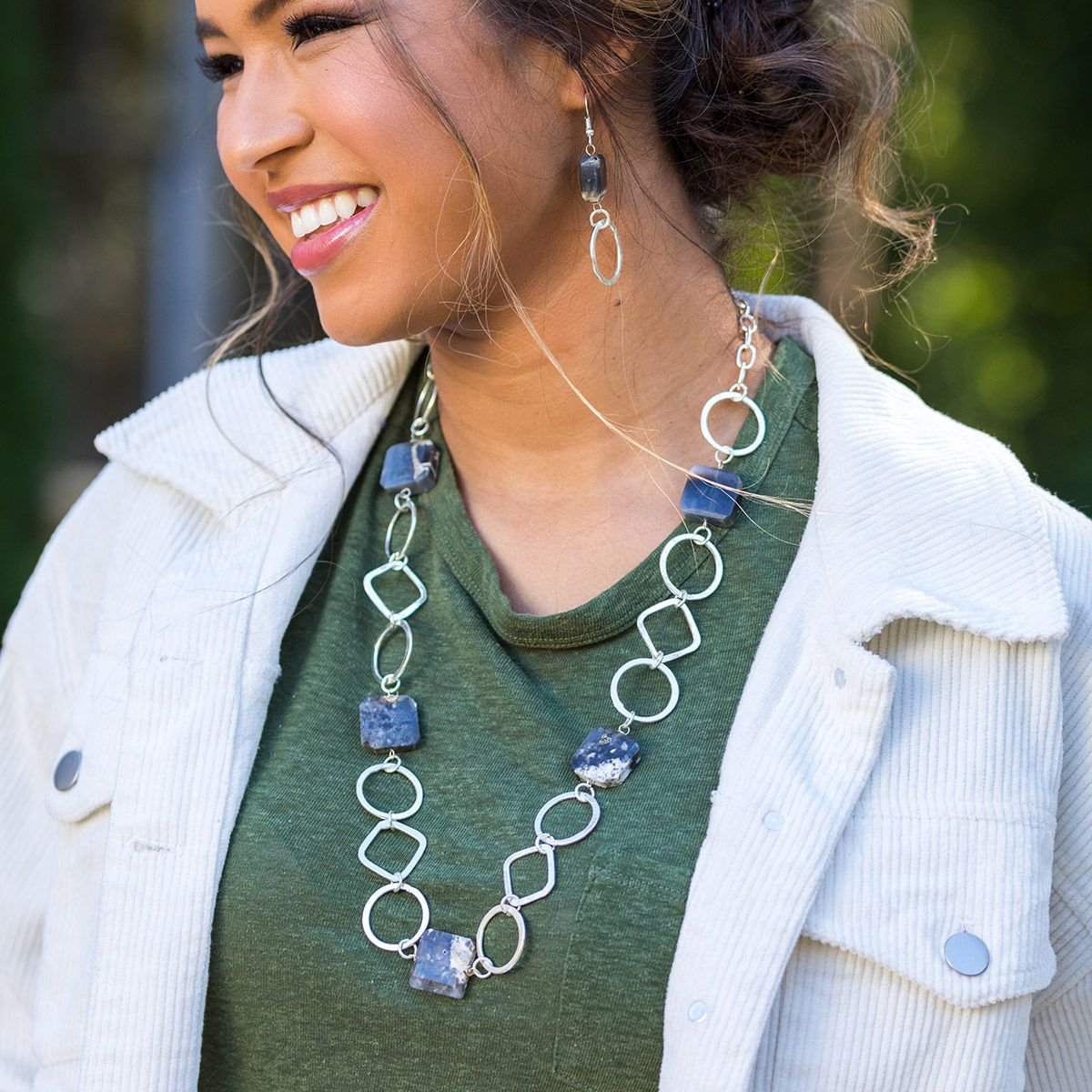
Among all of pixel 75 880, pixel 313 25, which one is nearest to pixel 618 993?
pixel 75 880

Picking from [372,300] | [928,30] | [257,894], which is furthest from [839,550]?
[928,30]

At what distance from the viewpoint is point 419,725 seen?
174 cm

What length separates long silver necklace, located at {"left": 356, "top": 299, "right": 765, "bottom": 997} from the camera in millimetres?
1560

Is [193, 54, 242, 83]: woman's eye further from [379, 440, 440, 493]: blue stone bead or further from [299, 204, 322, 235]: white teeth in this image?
[379, 440, 440, 493]: blue stone bead

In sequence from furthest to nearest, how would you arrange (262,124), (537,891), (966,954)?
(262,124) → (537,891) → (966,954)

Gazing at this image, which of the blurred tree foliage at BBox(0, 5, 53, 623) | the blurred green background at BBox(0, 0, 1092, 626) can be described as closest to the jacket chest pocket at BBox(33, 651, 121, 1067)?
the blurred green background at BBox(0, 0, 1092, 626)

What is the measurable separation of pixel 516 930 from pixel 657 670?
354 millimetres

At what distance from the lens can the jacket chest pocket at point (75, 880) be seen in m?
1.76

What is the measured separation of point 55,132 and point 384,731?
5732 mm

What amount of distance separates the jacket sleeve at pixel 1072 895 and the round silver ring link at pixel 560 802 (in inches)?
20.4

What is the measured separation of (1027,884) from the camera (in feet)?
4.88

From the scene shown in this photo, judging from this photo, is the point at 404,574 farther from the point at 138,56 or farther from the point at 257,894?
the point at 138,56

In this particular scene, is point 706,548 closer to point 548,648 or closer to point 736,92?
point 548,648

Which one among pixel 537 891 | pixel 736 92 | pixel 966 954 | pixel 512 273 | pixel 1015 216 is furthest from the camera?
pixel 1015 216
